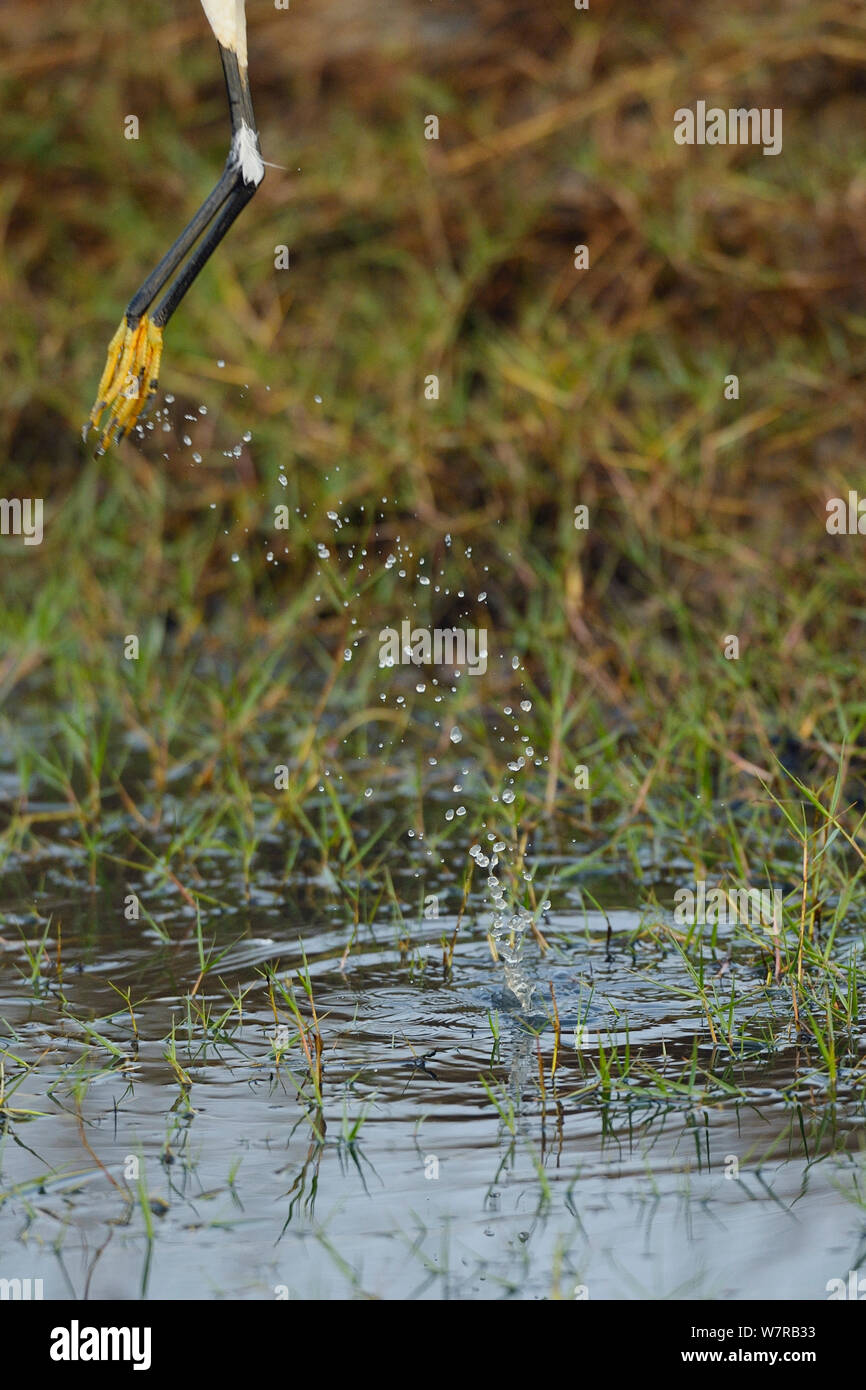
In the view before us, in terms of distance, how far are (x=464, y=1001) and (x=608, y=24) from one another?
451cm

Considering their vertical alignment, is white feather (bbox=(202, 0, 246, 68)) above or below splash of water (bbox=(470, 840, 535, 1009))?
above

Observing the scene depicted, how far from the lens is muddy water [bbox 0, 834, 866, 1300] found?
2217 mm

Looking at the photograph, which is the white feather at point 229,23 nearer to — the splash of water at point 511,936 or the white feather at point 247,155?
the white feather at point 247,155

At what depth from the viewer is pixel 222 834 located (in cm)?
388

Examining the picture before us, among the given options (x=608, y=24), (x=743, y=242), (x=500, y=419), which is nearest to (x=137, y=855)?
(x=500, y=419)

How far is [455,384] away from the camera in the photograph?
5.36m

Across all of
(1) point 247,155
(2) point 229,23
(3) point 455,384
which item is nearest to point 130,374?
(1) point 247,155

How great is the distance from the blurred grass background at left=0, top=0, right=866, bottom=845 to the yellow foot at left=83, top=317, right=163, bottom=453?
549mm

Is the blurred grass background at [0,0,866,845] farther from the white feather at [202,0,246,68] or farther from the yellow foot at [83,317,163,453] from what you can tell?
the white feather at [202,0,246,68]

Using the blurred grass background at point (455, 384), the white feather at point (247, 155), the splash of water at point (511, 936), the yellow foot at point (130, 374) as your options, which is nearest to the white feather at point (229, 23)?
the white feather at point (247, 155)

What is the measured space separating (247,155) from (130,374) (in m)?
0.53

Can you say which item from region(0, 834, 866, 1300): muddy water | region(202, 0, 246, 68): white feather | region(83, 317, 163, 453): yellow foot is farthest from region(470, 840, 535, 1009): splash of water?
region(202, 0, 246, 68): white feather

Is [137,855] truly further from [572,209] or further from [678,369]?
[572,209]

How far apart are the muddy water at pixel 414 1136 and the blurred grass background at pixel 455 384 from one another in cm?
73
